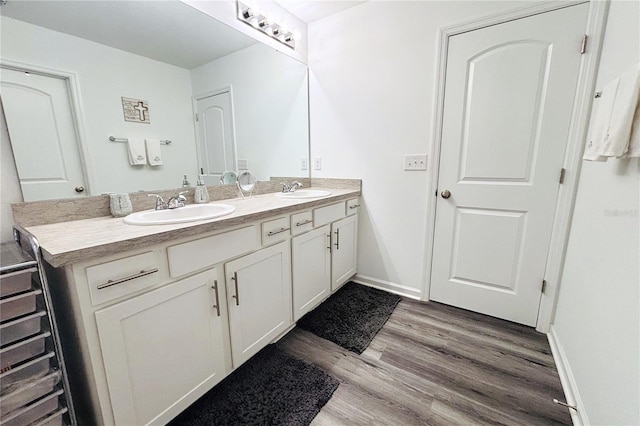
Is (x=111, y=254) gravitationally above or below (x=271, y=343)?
above

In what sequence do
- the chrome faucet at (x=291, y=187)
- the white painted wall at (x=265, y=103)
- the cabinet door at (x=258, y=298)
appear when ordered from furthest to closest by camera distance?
the chrome faucet at (x=291, y=187)
the white painted wall at (x=265, y=103)
the cabinet door at (x=258, y=298)

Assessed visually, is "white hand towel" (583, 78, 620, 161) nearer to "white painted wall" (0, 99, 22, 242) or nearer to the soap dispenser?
the soap dispenser

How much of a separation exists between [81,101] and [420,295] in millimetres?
Answer: 2410

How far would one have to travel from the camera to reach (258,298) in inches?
55.0

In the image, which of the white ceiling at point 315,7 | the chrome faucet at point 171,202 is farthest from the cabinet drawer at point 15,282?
the white ceiling at point 315,7

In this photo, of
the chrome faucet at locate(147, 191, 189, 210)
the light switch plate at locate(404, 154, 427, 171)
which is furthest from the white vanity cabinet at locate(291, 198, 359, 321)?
the chrome faucet at locate(147, 191, 189, 210)

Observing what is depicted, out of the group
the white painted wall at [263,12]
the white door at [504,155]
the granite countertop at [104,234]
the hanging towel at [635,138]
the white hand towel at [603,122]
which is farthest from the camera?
the white painted wall at [263,12]

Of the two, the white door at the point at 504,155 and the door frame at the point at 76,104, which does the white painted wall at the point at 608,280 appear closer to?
the white door at the point at 504,155

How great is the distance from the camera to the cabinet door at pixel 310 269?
1.67m

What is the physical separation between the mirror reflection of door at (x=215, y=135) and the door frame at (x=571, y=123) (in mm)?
1447

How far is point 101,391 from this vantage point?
0.87 m

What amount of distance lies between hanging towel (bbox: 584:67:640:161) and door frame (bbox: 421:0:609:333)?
50 centimetres

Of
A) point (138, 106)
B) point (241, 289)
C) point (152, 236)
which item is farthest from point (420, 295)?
point (138, 106)

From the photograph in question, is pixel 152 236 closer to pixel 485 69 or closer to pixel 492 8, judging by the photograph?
pixel 485 69
